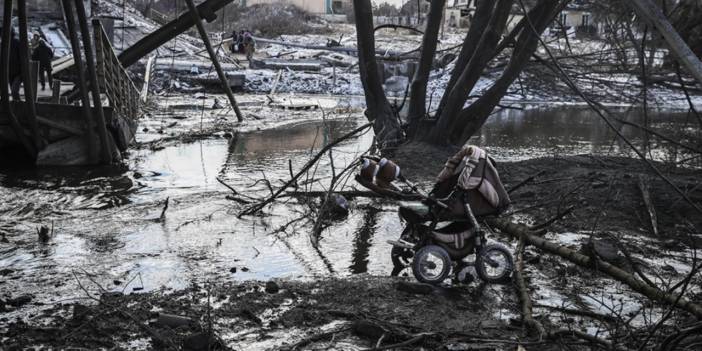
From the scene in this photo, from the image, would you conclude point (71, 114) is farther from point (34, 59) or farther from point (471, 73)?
point (34, 59)

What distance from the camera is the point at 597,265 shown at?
632 centimetres

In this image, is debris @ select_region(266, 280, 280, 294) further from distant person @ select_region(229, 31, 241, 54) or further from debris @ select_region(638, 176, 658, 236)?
distant person @ select_region(229, 31, 241, 54)

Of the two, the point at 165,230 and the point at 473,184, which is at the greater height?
the point at 473,184

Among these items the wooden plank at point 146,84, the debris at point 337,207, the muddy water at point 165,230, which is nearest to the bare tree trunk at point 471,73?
the muddy water at point 165,230

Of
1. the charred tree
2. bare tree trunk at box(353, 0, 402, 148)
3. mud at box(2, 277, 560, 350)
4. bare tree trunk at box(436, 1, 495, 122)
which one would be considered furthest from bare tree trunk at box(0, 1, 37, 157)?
bare tree trunk at box(436, 1, 495, 122)

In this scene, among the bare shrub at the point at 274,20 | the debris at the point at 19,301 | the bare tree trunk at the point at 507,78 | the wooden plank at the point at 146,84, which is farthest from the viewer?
the bare shrub at the point at 274,20

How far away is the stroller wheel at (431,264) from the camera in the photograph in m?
6.42

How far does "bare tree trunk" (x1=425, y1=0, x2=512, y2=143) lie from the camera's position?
12.5 m

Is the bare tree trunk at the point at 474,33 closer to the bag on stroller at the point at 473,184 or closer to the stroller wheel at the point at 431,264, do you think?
the bag on stroller at the point at 473,184

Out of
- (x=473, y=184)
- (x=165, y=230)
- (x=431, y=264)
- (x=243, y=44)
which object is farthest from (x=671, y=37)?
(x=243, y=44)

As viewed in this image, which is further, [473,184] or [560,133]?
[560,133]

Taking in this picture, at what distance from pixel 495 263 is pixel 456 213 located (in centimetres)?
57

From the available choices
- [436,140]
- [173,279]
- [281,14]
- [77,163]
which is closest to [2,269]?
[173,279]

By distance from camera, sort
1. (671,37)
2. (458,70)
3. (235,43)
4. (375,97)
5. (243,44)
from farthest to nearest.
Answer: (235,43) < (243,44) < (375,97) < (458,70) < (671,37)
